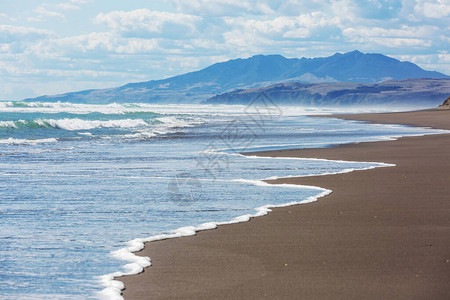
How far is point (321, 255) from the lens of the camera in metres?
7.00

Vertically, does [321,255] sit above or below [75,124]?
above

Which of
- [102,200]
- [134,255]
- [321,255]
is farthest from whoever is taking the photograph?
[102,200]

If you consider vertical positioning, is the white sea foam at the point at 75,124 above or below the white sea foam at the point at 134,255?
below

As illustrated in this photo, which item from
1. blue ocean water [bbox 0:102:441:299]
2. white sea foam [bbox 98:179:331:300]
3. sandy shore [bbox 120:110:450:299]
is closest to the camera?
sandy shore [bbox 120:110:450:299]

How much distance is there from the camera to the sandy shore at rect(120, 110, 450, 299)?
5.84m

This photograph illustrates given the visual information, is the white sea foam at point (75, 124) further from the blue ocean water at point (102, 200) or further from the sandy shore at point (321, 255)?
the sandy shore at point (321, 255)

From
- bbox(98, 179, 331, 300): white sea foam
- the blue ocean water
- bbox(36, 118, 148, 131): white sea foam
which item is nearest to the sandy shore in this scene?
bbox(98, 179, 331, 300): white sea foam

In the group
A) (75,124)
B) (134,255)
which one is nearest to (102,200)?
(134,255)

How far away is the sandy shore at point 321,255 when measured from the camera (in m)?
5.84

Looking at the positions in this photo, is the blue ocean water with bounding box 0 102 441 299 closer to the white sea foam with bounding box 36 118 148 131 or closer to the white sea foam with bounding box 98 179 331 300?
the white sea foam with bounding box 98 179 331 300

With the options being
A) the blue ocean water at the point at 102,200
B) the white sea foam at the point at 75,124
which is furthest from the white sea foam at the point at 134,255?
the white sea foam at the point at 75,124

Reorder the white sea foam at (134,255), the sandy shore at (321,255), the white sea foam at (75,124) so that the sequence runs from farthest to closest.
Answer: the white sea foam at (75,124), the white sea foam at (134,255), the sandy shore at (321,255)

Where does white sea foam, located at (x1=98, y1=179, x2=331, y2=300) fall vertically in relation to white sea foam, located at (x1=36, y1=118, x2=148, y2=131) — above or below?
above

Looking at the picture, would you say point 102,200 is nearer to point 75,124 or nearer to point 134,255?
point 134,255
